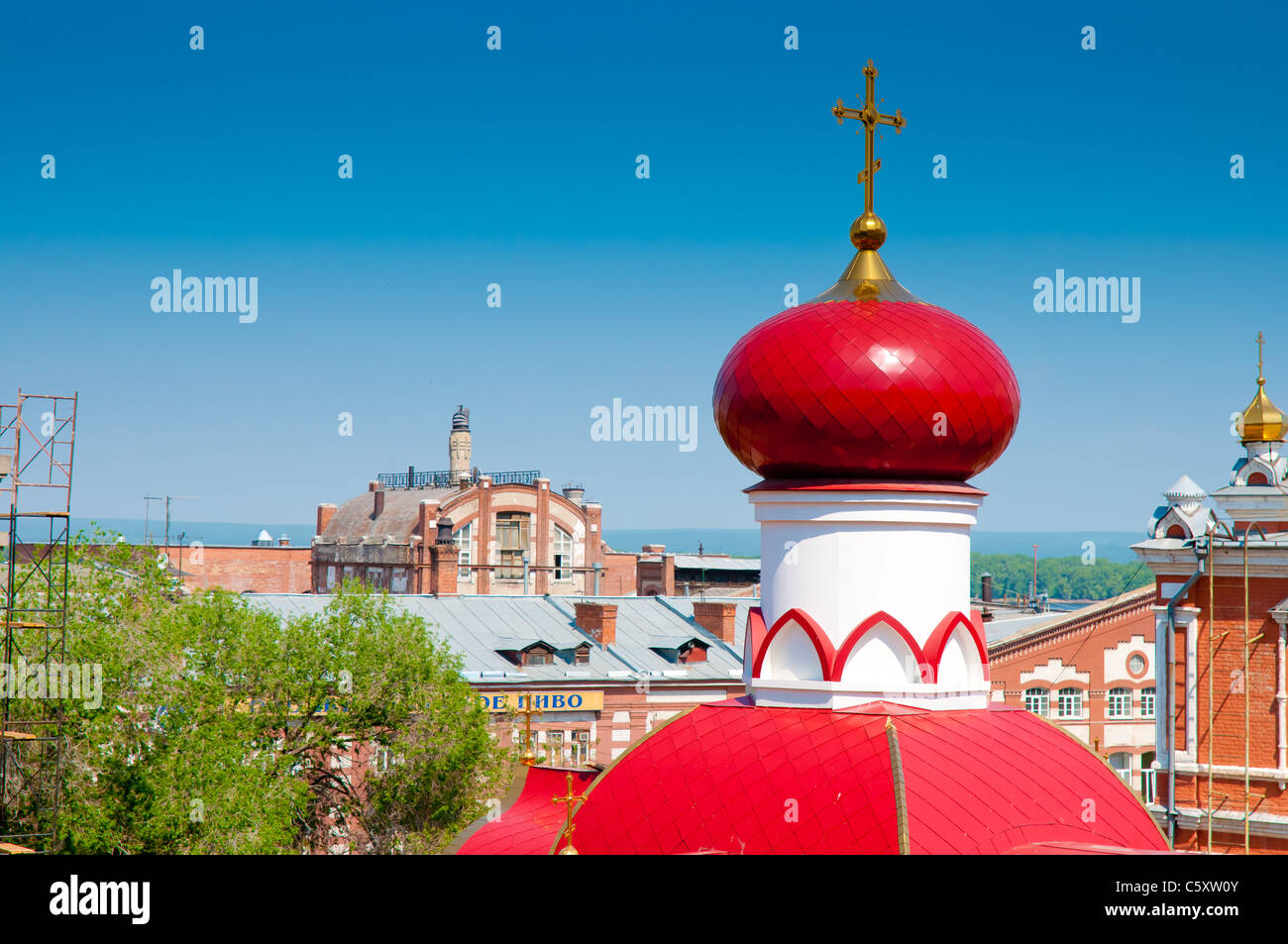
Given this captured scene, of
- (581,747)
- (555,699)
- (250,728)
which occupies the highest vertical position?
(250,728)

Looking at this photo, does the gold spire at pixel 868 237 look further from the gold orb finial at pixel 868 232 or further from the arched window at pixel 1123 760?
the arched window at pixel 1123 760

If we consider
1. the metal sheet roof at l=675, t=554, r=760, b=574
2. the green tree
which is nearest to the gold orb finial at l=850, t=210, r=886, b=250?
the green tree

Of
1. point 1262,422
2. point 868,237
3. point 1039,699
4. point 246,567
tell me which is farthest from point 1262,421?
point 246,567

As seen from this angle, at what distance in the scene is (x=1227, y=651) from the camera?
20.9 meters

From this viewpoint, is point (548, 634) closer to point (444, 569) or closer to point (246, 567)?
point (444, 569)

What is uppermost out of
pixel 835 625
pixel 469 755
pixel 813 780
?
pixel 835 625

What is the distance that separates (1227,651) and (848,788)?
36.6 feet

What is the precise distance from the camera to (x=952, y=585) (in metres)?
13.1

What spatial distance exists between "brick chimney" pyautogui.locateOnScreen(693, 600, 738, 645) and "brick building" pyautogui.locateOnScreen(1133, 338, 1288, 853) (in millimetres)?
28656

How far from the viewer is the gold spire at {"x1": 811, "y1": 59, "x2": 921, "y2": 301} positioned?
43.9 feet

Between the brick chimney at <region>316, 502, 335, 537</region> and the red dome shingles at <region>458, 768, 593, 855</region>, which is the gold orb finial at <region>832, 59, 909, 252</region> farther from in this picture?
the brick chimney at <region>316, 502, 335, 537</region>
